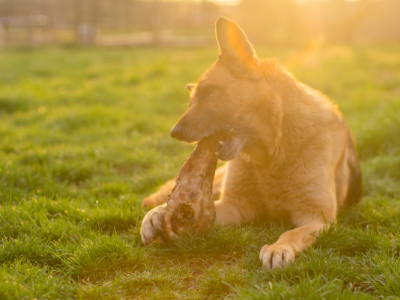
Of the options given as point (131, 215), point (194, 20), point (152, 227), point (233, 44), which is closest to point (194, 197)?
point (152, 227)

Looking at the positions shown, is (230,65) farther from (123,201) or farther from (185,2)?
(185,2)

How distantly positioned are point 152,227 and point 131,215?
0.60 meters

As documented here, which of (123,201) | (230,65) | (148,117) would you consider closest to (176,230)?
(123,201)

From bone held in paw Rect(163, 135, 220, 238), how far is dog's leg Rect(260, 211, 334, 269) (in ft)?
1.85

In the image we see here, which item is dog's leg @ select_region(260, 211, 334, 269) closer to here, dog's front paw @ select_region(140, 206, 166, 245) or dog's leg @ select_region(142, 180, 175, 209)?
dog's front paw @ select_region(140, 206, 166, 245)

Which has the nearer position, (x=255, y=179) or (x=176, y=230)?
(x=176, y=230)

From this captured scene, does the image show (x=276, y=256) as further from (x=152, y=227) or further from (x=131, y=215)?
(x=131, y=215)

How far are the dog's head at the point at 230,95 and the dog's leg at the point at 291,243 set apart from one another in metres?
0.78

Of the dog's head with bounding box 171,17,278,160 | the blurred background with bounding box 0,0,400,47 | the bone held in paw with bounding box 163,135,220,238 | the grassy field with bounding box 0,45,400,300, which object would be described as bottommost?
the grassy field with bounding box 0,45,400,300

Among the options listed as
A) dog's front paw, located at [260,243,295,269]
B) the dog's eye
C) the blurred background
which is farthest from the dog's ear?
the blurred background

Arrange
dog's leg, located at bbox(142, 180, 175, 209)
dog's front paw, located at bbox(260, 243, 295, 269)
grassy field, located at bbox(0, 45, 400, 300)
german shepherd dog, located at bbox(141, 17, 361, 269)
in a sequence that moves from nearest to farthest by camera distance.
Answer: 1. grassy field, located at bbox(0, 45, 400, 300)
2. dog's front paw, located at bbox(260, 243, 295, 269)
3. german shepherd dog, located at bbox(141, 17, 361, 269)
4. dog's leg, located at bbox(142, 180, 175, 209)

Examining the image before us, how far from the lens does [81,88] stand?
9789 millimetres

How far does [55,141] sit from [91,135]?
596mm

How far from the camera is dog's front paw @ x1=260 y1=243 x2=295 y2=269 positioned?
2.80m
